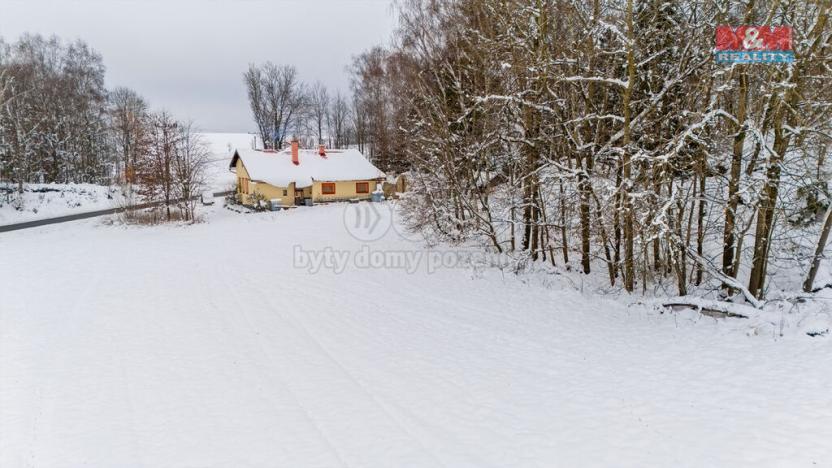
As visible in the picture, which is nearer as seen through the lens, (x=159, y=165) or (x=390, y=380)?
(x=390, y=380)

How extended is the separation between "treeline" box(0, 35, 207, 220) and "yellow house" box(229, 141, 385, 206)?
11.0 ft

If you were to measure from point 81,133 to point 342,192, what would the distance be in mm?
23045

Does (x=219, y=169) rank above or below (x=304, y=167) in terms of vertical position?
above

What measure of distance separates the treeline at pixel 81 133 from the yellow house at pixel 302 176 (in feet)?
11.0

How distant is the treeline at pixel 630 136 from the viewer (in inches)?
299

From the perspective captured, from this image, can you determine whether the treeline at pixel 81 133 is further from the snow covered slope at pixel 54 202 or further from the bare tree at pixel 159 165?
the snow covered slope at pixel 54 202

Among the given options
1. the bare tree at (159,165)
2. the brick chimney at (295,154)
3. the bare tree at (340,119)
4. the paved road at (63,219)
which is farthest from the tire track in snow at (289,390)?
the bare tree at (340,119)

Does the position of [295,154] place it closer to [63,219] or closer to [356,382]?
[63,219]

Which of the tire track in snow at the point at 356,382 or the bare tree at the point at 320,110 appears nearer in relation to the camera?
the tire track in snow at the point at 356,382

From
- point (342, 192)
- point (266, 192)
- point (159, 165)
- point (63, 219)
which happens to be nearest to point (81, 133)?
point (63, 219)

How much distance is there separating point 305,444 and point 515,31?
37.6 ft

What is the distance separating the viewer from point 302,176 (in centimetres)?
2900

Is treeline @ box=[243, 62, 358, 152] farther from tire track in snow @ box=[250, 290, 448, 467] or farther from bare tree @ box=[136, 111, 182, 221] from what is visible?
tire track in snow @ box=[250, 290, 448, 467]

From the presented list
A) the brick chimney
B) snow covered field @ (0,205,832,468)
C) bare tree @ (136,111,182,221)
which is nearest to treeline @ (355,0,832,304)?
snow covered field @ (0,205,832,468)
